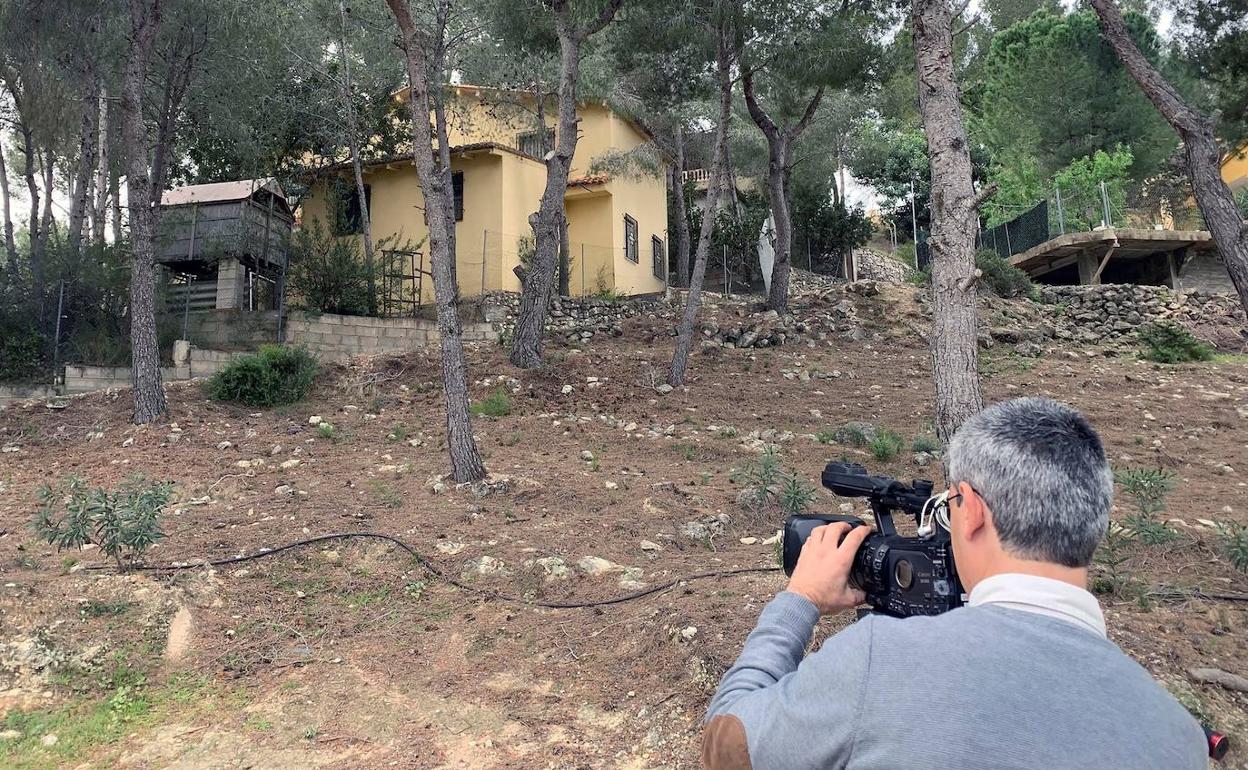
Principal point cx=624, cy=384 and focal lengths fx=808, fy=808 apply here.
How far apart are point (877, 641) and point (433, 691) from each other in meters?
3.29

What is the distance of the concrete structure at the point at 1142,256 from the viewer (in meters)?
17.3

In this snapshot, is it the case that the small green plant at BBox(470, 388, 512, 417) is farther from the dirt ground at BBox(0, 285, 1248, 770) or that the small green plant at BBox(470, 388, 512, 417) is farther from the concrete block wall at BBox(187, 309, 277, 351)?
the concrete block wall at BBox(187, 309, 277, 351)

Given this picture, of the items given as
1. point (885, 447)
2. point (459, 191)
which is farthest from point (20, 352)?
point (885, 447)

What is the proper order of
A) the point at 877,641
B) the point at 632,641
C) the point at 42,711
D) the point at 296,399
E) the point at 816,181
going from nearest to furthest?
the point at 877,641, the point at 42,711, the point at 632,641, the point at 296,399, the point at 816,181

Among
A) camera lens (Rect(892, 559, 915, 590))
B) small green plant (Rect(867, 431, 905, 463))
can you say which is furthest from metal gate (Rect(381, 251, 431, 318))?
camera lens (Rect(892, 559, 915, 590))

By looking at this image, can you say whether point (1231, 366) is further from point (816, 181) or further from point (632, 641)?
point (816, 181)

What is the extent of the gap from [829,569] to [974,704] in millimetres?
406

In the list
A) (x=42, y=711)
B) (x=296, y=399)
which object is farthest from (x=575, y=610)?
(x=296, y=399)

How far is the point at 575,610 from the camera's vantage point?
183 inches

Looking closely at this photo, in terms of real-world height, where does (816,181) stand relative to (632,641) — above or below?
Result: above

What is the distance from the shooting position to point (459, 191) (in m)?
19.0

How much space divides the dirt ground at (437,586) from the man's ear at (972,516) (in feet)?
7.36

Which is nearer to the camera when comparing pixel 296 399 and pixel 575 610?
pixel 575 610

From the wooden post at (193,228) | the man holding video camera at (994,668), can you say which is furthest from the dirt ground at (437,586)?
the wooden post at (193,228)
